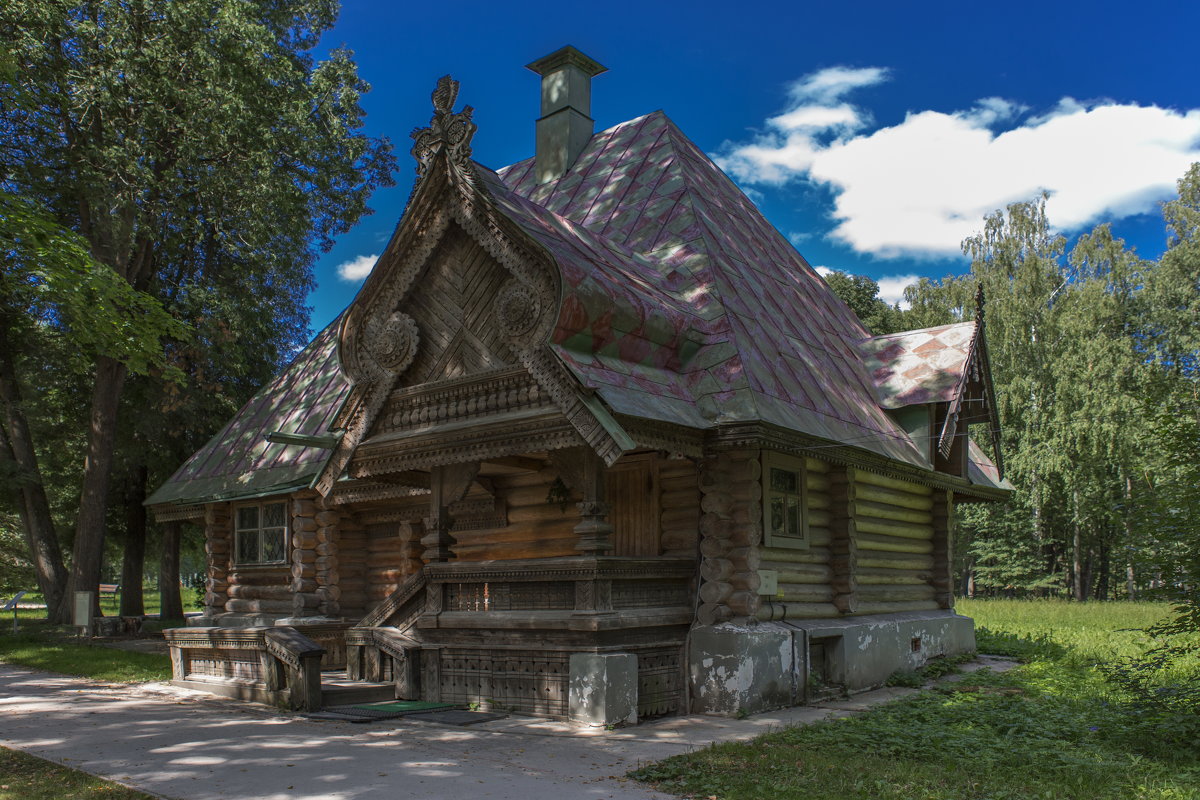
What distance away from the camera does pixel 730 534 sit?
1184cm

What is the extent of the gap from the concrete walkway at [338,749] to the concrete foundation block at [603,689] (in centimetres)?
22

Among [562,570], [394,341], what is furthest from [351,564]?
[562,570]

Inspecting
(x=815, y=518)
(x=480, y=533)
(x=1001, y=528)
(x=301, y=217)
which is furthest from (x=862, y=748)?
(x=1001, y=528)

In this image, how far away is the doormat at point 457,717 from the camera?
10.8 meters

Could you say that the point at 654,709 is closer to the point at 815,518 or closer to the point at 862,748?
the point at 862,748

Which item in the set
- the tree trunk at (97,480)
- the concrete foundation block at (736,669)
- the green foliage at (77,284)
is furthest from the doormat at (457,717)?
the tree trunk at (97,480)

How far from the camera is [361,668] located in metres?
13.2

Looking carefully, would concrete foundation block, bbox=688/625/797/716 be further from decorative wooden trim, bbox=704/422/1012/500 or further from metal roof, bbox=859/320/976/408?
metal roof, bbox=859/320/976/408

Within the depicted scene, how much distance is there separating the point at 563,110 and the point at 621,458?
30.7 ft

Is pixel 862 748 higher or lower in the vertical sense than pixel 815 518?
lower

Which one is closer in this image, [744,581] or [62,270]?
[744,581]

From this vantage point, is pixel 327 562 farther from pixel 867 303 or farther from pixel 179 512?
pixel 867 303

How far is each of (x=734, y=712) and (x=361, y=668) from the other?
17.2 ft

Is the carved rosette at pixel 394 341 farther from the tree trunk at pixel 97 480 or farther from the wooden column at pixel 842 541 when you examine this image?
the tree trunk at pixel 97 480
